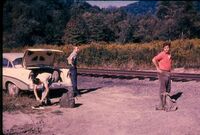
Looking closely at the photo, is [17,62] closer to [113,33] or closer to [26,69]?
[26,69]

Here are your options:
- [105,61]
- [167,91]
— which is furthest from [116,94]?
[105,61]

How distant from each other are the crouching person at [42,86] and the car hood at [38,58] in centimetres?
53

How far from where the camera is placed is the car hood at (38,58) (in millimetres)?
11328

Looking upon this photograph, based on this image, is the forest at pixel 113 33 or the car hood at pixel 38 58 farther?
the forest at pixel 113 33

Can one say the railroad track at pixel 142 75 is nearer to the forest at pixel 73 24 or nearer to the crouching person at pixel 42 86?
the forest at pixel 73 24

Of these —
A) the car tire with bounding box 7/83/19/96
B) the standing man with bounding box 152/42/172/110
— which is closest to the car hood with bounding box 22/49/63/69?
the car tire with bounding box 7/83/19/96

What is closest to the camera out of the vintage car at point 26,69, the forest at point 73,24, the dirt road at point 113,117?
the forest at point 73,24

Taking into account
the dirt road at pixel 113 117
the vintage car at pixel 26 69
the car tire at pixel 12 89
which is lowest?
the dirt road at pixel 113 117

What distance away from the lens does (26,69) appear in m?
11.2

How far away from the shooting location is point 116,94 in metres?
13.3

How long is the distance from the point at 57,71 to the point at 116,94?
2.40 meters

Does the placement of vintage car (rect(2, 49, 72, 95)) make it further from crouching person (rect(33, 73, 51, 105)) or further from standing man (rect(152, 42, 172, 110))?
standing man (rect(152, 42, 172, 110))

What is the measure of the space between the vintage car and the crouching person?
0.58 ft

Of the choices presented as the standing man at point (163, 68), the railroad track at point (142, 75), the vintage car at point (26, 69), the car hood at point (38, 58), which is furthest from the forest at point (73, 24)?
the standing man at point (163, 68)
